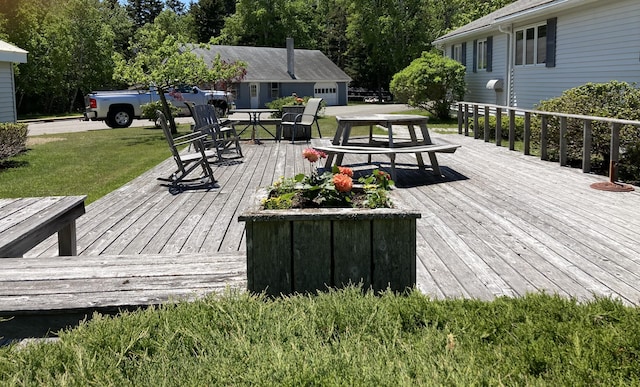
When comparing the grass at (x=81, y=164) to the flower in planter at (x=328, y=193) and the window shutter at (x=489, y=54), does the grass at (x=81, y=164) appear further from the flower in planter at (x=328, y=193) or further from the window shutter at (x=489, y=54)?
the window shutter at (x=489, y=54)

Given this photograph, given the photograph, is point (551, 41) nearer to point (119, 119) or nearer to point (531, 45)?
point (531, 45)

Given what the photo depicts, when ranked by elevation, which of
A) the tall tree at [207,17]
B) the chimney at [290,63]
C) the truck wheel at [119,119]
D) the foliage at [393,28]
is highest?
the tall tree at [207,17]

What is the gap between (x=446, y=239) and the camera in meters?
4.72

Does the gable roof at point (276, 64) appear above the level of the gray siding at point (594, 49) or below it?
above

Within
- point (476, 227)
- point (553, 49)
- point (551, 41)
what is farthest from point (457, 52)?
point (476, 227)

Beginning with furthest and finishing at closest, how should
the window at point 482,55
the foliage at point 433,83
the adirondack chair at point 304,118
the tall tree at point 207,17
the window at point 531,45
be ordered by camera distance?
the tall tree at point 207,17 < the foliage at point 433,83 < the window at point 482,55 < the window at point 531,45 < the adirondack chair at point 304,118

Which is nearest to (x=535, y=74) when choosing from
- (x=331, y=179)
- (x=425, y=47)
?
→ (x=331, y=179)

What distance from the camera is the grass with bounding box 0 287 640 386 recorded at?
2.14 meters

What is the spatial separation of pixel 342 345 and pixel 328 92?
43.0 meters

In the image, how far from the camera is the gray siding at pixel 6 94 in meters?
17.4

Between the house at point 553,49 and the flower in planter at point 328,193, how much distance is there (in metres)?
9.98

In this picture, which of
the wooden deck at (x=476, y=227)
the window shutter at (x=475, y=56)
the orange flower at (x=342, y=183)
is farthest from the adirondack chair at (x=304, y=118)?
the window shutter at (x=475, y=56)

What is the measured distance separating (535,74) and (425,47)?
3189 cm

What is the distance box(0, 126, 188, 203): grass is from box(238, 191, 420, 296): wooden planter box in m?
4.78
